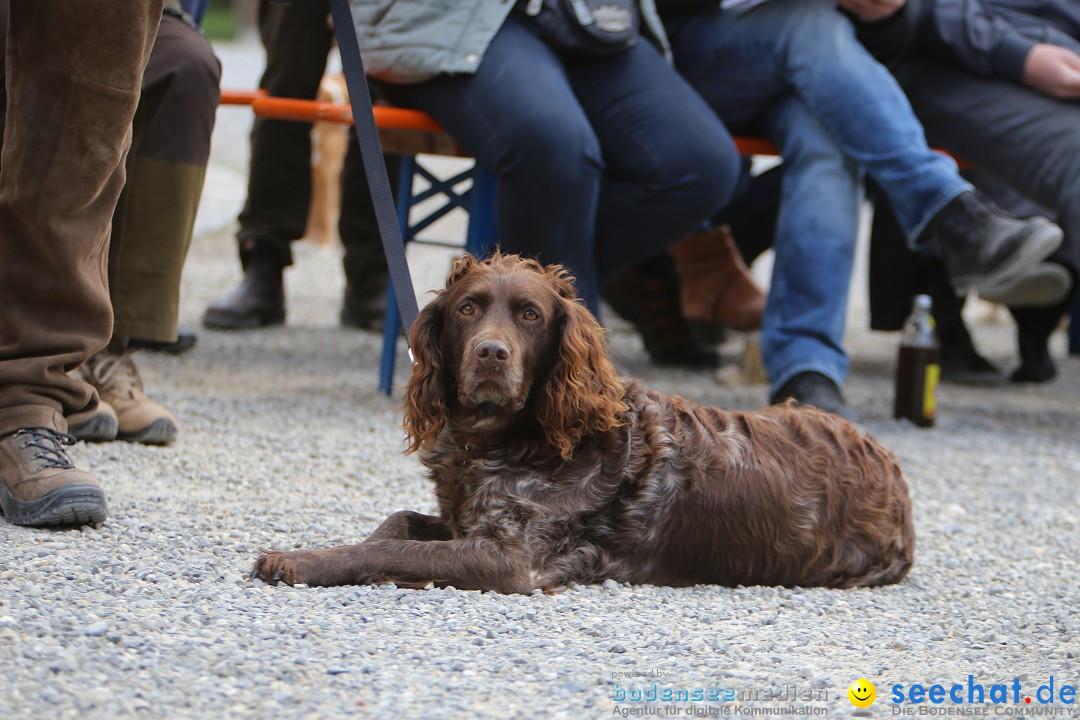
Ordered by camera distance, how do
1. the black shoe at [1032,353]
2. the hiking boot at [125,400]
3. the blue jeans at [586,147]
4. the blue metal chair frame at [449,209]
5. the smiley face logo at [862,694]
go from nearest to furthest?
the smiley face logo at [862,694], the hiking boot at [125,400], the blue jeans at [586,147], the blue metal chair frame at [449,209], the black shoe at [1032,353]

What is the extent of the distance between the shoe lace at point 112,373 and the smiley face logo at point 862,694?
2596 mm

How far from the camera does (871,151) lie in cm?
501

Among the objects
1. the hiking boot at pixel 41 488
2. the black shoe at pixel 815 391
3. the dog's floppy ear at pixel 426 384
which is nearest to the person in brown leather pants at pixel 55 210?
the hiking boot at pixel 41 488

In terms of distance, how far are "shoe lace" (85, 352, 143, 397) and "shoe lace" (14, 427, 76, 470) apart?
2.92ft

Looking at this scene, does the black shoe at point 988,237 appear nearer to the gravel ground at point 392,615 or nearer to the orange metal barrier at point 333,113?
the gravel ground at point 392,615

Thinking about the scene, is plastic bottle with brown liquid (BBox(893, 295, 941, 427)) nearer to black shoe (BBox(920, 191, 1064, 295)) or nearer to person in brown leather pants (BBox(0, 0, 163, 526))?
black shoe (BBox(920, 191, 1064, 295))

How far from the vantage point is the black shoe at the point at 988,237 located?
498 cm

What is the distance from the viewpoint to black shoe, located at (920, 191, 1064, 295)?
4984 mm

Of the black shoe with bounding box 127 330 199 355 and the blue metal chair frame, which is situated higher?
the blue metal chair frame

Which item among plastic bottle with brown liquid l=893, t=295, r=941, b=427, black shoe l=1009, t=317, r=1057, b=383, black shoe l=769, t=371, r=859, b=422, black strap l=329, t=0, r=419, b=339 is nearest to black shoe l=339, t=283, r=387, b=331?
black shoe l=769, t=371, r=859, b=422

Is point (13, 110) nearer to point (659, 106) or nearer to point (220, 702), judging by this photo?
point (220, 702)

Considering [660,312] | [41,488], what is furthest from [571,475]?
[660,312]

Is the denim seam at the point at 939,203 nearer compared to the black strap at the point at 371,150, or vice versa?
the black strap at the point at 371,150

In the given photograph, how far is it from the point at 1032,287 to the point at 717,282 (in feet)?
4.90
